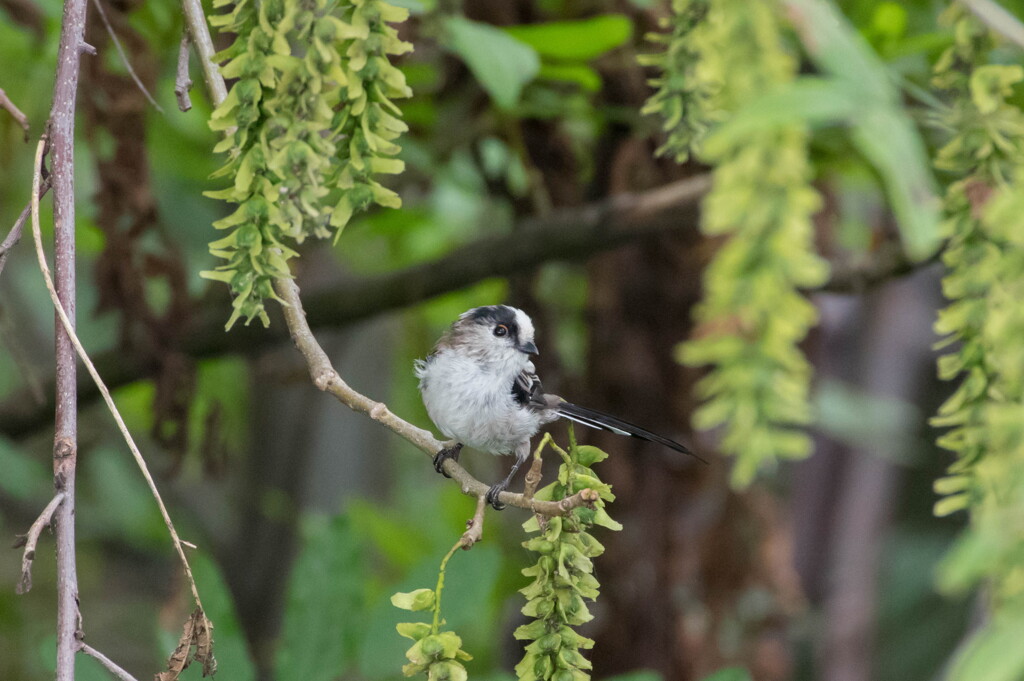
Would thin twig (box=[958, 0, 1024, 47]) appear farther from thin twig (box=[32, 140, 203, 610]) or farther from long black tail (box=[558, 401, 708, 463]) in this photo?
thin twig (box=[32, 140, 203, 610])

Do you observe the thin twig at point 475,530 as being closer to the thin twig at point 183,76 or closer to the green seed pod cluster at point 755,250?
the green seed pod cluster at point 755,250

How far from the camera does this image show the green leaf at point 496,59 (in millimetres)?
1568

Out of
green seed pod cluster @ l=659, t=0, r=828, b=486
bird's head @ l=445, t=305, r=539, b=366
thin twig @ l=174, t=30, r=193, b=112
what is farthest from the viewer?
bird's head @ l=445, t=305, r=539, b=366

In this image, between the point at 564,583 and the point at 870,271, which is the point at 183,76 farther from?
the point at 870,271

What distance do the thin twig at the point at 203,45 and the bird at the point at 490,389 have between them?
727 millimetres

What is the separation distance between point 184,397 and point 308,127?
160cm

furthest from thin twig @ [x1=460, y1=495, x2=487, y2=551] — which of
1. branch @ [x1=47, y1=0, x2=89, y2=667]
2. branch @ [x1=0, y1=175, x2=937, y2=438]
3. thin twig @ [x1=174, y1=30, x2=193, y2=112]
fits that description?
branch @ [x1=0, y1=175, x2=937, y2=438]

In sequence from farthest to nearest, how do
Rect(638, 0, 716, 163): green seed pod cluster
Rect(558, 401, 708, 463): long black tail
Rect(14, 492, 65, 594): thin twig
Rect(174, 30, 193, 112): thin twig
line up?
1. Rect(558, 401, 708, 463): long black tail
2. Rect(174, 30, 193, 112): thin twig
3. Rect(638, 0, 716, 163): green seed pod cluster
4. Rect(14, 492, 65, 594): thin twig

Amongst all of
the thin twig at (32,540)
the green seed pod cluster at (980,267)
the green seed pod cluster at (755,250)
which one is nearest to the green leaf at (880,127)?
the green seed pod cluster at (755,250)

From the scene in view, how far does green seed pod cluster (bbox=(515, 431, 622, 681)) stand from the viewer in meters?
1.04

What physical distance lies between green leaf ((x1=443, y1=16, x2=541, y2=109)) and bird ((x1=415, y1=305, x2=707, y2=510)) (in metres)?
0.48

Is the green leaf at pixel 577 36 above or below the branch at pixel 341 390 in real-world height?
above

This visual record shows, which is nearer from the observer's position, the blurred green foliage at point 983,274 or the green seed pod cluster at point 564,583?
the blurred green foliage at point 983,274

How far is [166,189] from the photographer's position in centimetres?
A: 307
